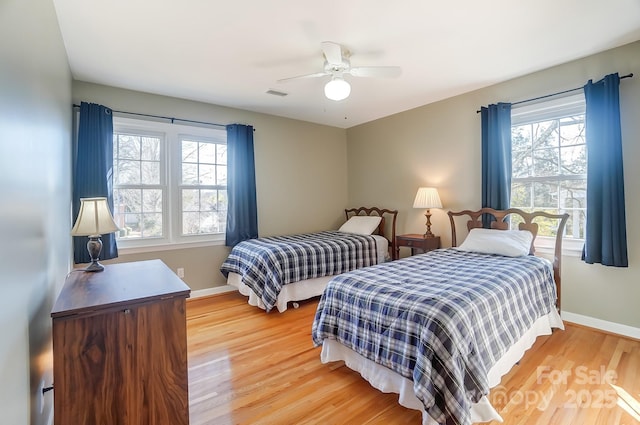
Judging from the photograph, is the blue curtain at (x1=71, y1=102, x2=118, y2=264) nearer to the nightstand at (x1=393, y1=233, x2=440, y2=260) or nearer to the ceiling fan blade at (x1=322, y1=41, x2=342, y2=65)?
the ceiling fan blade at (x1=322, y1=41, x2=342, y2=65)

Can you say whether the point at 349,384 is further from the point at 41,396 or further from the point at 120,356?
the point at 41,396

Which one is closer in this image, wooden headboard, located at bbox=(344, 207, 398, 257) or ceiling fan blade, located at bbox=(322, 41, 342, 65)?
ceiling fan blade, located at bbox=(322, 41, 342, 65)

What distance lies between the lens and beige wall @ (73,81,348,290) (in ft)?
12.0

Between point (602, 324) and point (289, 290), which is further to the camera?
point (289, 290)

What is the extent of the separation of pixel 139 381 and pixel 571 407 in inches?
92.8

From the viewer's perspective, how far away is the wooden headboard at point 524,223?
115 inches

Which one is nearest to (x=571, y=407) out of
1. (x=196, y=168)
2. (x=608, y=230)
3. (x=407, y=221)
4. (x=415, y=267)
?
(x=415, y=267)

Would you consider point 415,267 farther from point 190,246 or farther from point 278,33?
point 190,246

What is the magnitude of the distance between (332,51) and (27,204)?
2.10 meters

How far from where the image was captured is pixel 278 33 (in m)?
2.38

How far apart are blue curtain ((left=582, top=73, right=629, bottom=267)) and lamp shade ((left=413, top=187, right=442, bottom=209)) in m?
1.45

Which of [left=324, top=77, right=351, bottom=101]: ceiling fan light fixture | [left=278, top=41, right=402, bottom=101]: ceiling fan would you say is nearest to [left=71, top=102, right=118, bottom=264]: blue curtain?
[left=278, top=41, right=402, bottom=101]: ceiling fan

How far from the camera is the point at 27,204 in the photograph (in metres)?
1.33

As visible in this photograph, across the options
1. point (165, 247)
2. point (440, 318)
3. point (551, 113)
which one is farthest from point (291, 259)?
point (551, 113)
